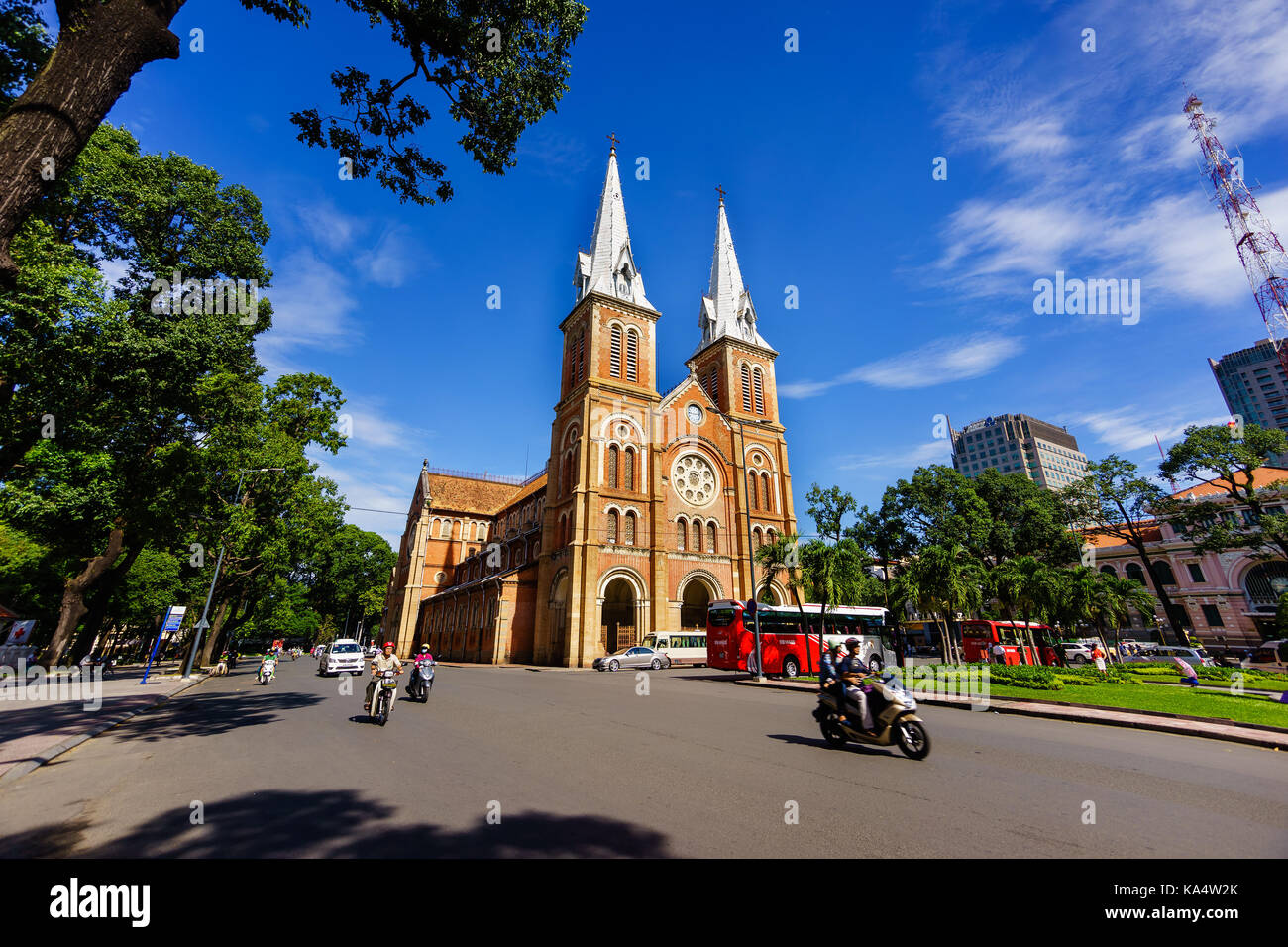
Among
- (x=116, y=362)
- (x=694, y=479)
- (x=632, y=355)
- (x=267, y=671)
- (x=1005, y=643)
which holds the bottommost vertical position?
(x=267, y=671)

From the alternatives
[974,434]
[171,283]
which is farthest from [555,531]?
[974,434]

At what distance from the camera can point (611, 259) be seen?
132 feet

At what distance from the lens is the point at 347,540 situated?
6284 cm

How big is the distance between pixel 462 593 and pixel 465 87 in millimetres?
40931

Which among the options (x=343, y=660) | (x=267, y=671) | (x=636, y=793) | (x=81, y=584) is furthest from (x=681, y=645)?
(x=81, y=584)

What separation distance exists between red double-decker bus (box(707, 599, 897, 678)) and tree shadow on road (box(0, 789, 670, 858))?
17.6m

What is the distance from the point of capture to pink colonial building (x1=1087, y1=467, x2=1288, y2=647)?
38.9 metres

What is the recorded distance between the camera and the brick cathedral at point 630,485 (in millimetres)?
32844

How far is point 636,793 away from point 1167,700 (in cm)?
1459

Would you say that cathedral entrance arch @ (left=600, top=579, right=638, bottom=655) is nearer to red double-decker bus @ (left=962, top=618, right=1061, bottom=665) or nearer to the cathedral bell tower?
the cathedral bell tower

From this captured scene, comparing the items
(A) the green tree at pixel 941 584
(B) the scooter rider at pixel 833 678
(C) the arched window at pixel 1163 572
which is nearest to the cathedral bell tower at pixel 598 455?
(A) the green tree at pixel 941 584

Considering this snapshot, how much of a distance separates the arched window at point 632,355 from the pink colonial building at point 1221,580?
40684 mm
